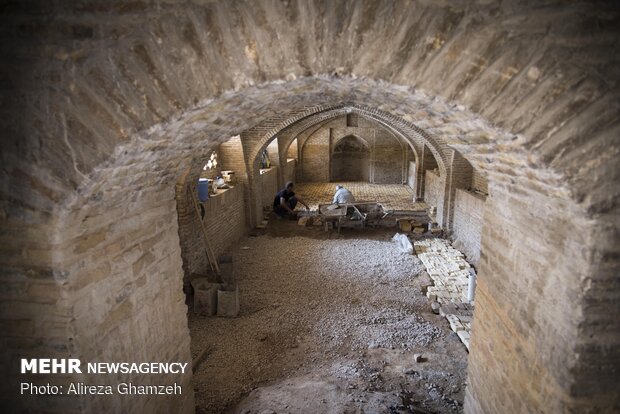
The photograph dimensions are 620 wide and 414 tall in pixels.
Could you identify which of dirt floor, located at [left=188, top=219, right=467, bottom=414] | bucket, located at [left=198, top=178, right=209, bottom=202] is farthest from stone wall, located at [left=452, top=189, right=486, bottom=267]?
bucket, located at [left=198, top=178, right=209, bottom=202]

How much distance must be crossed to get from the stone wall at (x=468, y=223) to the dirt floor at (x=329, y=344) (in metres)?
1.51

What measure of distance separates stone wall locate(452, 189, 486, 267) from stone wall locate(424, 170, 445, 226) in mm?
800

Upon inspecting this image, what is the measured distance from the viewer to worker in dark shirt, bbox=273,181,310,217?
11.8 meters

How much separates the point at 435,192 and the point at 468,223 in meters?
3.59

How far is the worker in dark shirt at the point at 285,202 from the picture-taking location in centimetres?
1177

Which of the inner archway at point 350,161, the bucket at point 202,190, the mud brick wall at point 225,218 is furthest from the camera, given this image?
the inner archway at point 350,161

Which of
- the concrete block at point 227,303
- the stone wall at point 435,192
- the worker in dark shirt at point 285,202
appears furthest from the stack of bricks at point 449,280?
the worker in dark shirt at point 285,202

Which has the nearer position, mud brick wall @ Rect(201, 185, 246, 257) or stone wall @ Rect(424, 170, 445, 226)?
mud brick wall @ Rect(201, 185, 246, 257)

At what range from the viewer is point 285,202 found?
1184 centimetres

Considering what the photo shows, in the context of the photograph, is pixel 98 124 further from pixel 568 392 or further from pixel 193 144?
pixel 568 392

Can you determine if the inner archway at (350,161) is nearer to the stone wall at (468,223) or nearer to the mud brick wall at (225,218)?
the stone wall at (468,223)

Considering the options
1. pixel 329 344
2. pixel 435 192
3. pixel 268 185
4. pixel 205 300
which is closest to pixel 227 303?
pixel 205 300

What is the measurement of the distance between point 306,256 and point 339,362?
397 centimetres

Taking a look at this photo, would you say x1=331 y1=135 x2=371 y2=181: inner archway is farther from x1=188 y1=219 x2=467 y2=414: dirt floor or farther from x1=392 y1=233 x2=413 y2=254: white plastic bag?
x1=188 y1=219 x2=467 y2=414: dirt floor
